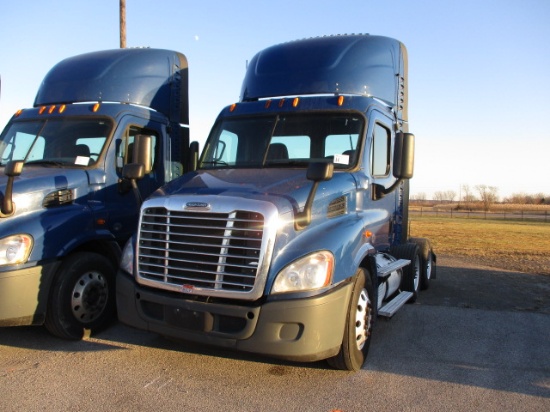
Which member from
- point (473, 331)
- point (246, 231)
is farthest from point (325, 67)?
point (473, 331)

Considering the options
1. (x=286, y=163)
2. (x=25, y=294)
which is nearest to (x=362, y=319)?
(x=286, y=163)

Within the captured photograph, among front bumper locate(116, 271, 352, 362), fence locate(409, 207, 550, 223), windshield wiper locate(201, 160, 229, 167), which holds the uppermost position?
windshield wiper locate(201, 160, 229, 167)

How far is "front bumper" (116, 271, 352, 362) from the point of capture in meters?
3.75

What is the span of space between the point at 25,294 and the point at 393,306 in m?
3.94

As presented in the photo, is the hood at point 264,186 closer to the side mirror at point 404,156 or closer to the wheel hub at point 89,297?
the side mirror at point 404,156

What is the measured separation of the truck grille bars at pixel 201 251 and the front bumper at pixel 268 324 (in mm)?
130

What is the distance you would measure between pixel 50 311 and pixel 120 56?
392 centimetres

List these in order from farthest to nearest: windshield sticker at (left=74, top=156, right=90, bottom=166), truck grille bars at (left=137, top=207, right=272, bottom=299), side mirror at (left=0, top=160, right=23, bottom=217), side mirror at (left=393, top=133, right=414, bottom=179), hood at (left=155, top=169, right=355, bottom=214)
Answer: windshield sticker at (left=74, top=156, right=90, bottom=166), side mirror at (left=393, top=133, right=414, bottom=179), side mirror at (left=0, top=160, right=23, bottom=217), hood at (left=155, top=169, right=355, bottom=214), truck grille bars at (left=137, top=207, right=272, bottom=299)

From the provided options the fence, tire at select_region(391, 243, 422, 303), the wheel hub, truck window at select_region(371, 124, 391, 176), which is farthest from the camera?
the fence

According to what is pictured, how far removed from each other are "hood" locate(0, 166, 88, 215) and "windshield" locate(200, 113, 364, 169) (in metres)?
1.45

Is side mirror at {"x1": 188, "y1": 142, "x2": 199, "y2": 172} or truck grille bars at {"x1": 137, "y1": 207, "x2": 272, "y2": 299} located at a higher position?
side mirror at {"x1": 188, "y1": 142, "x2": 199, "y2": 172}

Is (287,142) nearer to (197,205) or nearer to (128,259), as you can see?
(197,205)

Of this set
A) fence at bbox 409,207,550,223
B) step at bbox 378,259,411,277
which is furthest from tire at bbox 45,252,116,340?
fence at bbox 409,207,550,223

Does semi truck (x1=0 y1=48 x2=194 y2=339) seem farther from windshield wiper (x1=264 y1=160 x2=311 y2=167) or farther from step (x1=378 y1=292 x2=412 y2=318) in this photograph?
step (x1=378 y1=292 x2=412 y2=318)
